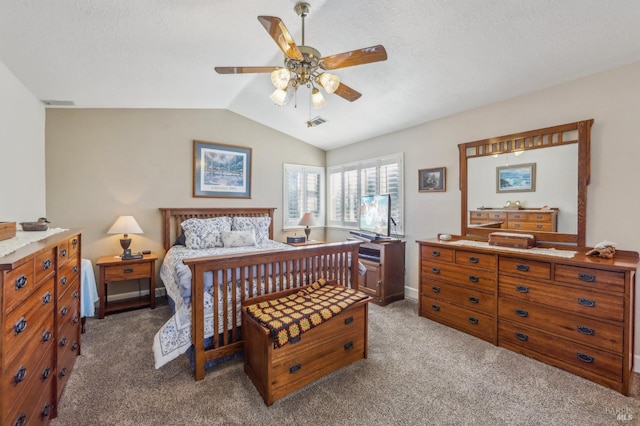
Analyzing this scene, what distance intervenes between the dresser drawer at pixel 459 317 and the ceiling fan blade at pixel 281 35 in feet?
9.26

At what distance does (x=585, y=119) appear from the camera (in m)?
2.50

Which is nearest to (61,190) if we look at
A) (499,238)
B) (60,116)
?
(60,116)

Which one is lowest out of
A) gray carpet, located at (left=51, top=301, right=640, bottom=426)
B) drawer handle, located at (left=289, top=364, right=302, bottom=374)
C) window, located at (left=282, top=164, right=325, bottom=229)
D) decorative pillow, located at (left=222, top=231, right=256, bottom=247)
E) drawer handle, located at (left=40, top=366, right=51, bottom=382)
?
gray carpet, located at (left=51, top=301, right=640, bottom=426)

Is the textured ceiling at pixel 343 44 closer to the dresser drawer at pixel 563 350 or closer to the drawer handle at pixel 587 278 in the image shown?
the drawer handle at pixel 587 278

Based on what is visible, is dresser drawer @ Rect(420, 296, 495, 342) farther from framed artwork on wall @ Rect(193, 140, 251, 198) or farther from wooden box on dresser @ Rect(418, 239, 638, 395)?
framed artwork on wall @ Rect(193, 140, 251, 198)

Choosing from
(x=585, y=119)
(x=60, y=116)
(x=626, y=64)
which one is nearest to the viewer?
(x=626, y=64)

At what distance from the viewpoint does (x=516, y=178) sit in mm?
2918

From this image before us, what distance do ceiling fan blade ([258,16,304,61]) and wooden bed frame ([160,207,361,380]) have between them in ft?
5.01

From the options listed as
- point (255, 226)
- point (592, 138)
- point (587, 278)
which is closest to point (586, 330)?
point (587, 278)

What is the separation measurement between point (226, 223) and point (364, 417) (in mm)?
3129

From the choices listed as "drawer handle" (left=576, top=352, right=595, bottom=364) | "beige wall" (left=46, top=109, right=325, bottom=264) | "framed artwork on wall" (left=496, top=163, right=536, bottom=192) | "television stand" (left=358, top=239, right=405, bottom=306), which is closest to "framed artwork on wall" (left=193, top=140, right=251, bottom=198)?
"beige wall" (left=46, top=109, right=325, bottom=264)

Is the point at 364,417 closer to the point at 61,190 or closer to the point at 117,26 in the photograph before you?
the point at 117,26

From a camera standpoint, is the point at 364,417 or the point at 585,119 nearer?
the point at 364,417

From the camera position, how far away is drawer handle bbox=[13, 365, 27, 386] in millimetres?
1192
